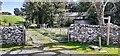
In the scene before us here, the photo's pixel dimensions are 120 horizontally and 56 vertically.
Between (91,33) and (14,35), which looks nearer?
(14,35)

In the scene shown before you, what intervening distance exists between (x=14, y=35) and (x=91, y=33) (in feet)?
7.43

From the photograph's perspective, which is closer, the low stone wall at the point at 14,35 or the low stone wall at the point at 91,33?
the low stone wall at the point at 14,35

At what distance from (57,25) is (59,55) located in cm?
811

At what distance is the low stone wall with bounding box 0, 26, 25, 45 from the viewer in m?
6.29

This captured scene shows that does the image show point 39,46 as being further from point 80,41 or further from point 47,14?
point 47,14

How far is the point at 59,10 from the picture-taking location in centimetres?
1367

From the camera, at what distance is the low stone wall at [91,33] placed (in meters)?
6.70

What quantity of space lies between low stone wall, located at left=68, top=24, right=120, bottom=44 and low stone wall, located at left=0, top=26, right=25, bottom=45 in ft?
4.96

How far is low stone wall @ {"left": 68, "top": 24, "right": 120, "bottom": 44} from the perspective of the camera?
6.70m

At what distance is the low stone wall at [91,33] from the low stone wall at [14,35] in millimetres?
1513

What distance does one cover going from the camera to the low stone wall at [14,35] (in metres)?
6.29

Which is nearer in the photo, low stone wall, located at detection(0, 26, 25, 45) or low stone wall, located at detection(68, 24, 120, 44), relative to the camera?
low stone wall, located at detection(0, 26, 25, 45)

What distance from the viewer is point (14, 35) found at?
6.32 metres

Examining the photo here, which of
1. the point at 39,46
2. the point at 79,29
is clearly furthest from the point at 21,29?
the point at 79,29
